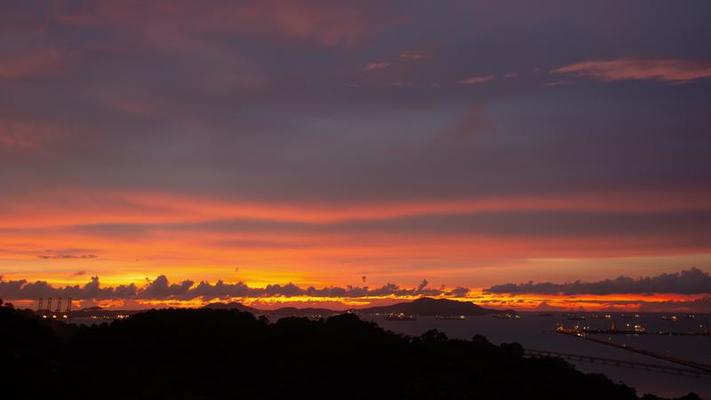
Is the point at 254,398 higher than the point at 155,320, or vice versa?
the point at 155,320

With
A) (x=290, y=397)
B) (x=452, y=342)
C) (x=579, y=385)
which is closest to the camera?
(x=290, y=397)

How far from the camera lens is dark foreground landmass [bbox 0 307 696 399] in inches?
1864

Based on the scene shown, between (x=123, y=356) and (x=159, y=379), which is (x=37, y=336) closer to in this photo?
(x=123, y=356)

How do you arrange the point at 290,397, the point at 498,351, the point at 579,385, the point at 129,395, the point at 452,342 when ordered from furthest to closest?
the point at 452,342 → the point at 498,351 → the point at 579,385 → the point at 290,397 → the point at 129,395

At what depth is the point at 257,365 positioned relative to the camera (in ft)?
188

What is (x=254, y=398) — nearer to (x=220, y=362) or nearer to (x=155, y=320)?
(x=220, y=362)

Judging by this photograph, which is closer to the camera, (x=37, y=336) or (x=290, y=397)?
(x=290, y=397)

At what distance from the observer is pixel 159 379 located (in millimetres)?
Result: 47625

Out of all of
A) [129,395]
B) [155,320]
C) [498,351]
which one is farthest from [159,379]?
[498,351]

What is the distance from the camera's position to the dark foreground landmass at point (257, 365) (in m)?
47.3

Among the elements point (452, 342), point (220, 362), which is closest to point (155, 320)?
point (220, 362)

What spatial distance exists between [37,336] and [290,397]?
2477 cm

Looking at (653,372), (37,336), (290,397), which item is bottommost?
(653,372)

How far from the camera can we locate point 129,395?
145 ft
